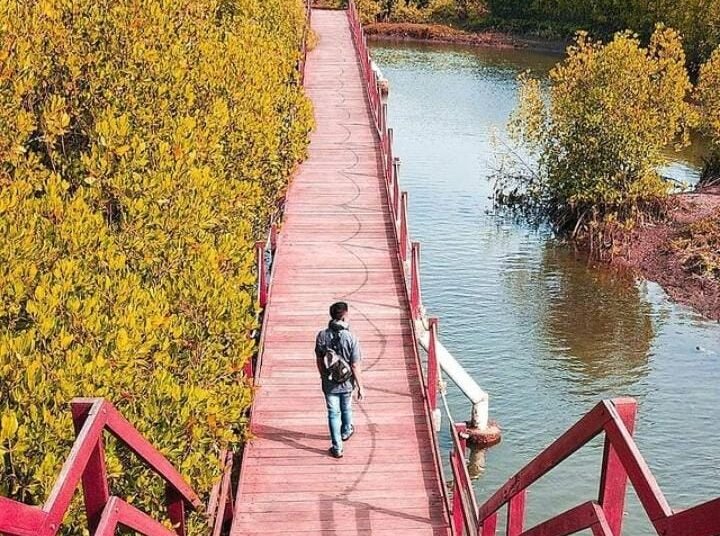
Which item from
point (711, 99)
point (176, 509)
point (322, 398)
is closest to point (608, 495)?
point (176, 509)

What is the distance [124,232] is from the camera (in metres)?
6.76

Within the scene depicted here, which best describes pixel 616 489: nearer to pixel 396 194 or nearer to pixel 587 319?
pixel 396 194

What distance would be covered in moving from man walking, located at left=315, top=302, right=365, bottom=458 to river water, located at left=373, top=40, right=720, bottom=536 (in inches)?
286

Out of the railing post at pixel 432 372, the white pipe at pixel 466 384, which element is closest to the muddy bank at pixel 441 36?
the white pipe at pixel 466 384

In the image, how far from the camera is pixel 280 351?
11.1 meters

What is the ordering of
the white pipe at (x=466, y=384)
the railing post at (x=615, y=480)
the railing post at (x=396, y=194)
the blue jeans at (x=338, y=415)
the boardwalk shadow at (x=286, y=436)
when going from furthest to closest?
1. the railing post at (x=396, y=194)
2. the white pipe at (x=466, y=384)
3. the boardwalk shadow at (x=286, y=436)
4. the blue jeans at (x=338, y=415)
5. the railing post at (x=615, y=480)

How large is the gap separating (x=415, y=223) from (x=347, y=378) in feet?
63.3

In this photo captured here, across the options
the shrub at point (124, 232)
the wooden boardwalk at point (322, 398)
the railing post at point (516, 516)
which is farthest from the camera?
the wooden boardwalk at point (322, 398)

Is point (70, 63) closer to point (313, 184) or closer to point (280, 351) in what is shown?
point (280, 351)

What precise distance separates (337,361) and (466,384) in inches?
281

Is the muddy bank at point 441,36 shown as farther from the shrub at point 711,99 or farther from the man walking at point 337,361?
the man walking at point 337,361

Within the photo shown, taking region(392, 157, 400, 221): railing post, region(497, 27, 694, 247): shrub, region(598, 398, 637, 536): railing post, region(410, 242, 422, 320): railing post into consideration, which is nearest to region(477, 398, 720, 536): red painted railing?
region(598, 398, 637, 536): railing post

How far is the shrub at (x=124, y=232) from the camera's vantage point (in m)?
4.92

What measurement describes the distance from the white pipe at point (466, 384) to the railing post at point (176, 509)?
8589 millimetres
